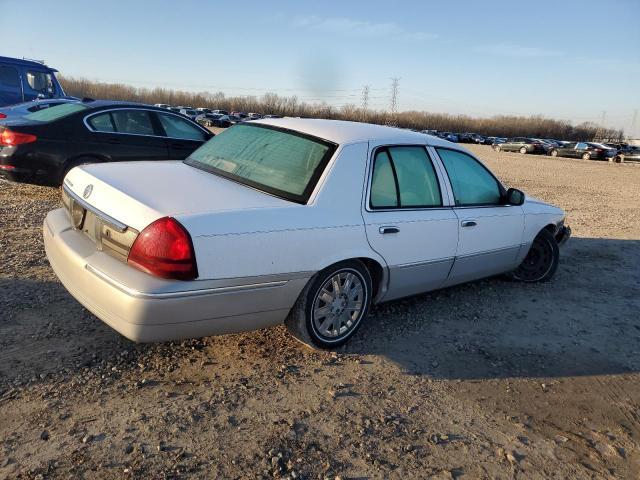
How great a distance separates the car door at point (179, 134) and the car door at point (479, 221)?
4824mm

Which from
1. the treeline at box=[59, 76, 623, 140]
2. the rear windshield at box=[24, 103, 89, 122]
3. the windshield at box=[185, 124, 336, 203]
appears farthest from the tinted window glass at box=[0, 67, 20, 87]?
the treeline at box=[59, 76, 623, 140]

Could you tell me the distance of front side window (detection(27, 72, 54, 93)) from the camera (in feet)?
45.0

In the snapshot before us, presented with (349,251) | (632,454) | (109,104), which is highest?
(109,104)

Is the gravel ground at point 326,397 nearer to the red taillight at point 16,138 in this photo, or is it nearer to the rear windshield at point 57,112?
the red taillight at point 16,138

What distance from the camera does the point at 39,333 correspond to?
11.5ft

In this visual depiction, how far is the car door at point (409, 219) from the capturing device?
374 centimetres

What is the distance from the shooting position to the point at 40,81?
13992 mm

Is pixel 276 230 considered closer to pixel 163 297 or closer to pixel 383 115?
pixel 163 297

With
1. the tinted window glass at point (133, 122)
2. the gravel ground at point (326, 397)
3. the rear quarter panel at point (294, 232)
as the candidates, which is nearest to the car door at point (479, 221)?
the gravel ground at point (326, 397)

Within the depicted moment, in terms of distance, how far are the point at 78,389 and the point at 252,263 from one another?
1199mm

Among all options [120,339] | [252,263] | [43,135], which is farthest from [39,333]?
[43,135]

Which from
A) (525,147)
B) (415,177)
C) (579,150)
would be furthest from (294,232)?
(525,147)

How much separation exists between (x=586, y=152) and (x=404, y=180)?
41.5m

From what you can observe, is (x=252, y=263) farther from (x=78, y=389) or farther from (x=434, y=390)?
(x=434, y=390)
